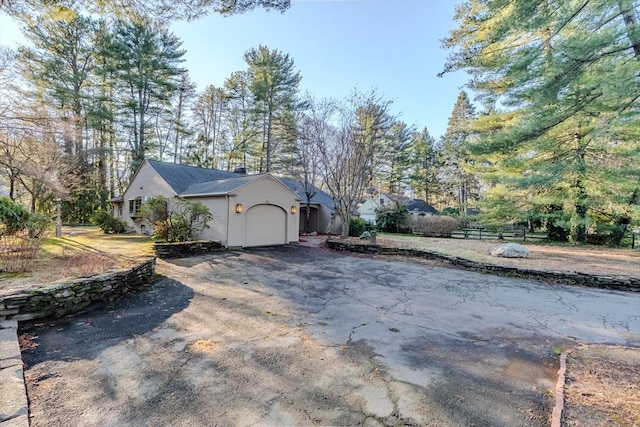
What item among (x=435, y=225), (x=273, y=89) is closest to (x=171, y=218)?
(x=273, y=89)

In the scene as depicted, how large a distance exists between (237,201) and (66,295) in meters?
7.56

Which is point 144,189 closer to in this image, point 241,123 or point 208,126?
point 241,123

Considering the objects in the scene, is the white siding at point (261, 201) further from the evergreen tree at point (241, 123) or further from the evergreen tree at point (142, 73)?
the evergreen tree at point (142, 73)

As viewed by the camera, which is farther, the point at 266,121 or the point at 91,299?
the point at 266,121

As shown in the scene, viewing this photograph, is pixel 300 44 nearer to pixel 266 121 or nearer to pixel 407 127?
pixel 266 121

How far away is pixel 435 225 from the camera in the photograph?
2016cm

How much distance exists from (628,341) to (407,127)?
33359 millimetres

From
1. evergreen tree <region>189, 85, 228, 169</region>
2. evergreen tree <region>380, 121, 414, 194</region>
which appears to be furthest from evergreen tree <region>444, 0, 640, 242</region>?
evergreen tree <region>189, 85, 228, 169</region>

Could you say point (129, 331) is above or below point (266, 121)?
below

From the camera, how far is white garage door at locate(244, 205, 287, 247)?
41.8 feet

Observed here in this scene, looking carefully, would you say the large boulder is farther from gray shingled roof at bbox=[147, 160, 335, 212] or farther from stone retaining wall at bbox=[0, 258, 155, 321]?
stone retaining wall at bbox=[0, 258, 155, 321]

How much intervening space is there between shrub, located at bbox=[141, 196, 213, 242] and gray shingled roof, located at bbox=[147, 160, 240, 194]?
294 cm

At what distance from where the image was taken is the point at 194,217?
1170 centimetres

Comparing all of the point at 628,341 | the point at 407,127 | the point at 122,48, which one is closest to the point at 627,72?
the point at 628,341
